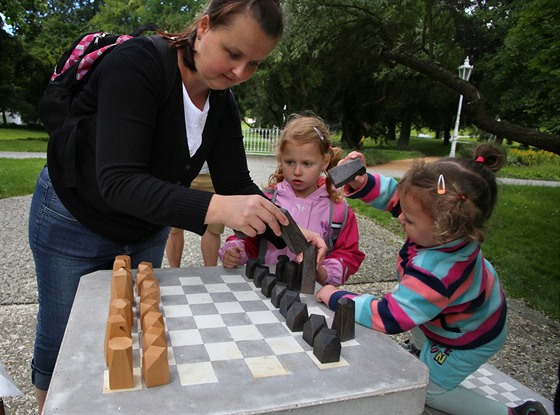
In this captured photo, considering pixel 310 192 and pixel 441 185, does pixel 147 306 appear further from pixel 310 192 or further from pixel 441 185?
pixel 310 192

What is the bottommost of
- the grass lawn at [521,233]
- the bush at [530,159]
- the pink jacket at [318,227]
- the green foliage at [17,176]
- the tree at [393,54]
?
the green foliage at [17,176]

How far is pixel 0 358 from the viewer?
2.95 metres

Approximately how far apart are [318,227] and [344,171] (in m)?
Answer: 0.83

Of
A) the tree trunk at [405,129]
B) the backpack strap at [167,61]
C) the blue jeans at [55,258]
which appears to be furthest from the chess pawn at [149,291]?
the tree trunk at [405,129]

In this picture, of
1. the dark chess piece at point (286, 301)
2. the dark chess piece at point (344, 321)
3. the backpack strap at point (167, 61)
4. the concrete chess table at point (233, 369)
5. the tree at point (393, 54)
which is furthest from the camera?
the tree at point (393, 54)

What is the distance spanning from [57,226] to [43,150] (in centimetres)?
1776

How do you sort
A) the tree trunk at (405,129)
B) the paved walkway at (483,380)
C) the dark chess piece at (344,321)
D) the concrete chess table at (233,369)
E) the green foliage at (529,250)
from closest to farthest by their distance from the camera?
the concrete chess table at (233,369) → the dark chess piece at (344,321) → the paved walkway at (483,380) → the green foliage at (529,250) → the tree trunk at (405,129)

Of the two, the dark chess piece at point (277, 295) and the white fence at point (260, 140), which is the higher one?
the dark chess piece at point (277, 295)

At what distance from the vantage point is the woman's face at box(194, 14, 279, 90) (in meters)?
1.51

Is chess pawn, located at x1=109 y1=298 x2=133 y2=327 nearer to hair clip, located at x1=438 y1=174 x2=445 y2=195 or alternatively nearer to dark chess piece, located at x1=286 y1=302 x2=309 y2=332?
dark chess piece, located at x1=286 y1=302 x2=309 y2=332

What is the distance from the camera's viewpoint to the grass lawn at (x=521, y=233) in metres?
4.85

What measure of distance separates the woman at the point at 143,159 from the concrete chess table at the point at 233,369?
276mm

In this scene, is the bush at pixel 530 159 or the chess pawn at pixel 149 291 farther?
the bush at pixel 530 159

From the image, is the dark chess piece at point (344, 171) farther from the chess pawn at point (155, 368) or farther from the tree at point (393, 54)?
the tree at point (393, 54)
